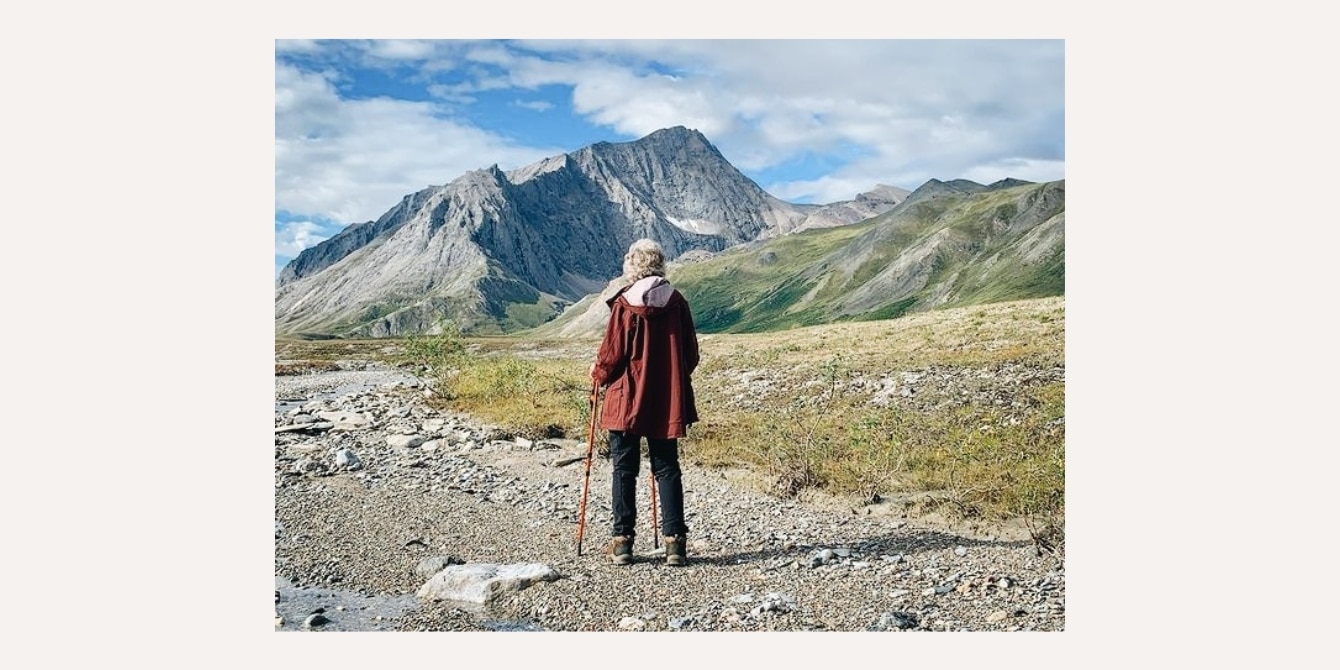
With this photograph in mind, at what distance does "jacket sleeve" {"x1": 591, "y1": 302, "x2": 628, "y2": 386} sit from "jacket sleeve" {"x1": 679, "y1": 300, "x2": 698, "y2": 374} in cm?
53

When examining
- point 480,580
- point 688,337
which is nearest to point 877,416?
point 688,337

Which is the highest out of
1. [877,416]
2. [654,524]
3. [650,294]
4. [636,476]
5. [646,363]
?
[650,294]

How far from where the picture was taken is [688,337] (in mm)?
7871

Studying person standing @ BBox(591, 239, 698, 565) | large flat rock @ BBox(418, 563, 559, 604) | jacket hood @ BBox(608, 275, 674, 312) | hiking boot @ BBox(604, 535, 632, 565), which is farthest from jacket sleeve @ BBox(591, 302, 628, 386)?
large flat rock @ BBox(418, 563, 559, 604)

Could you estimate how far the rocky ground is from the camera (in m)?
7.08

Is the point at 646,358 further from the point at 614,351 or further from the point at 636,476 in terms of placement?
the point at 636,476

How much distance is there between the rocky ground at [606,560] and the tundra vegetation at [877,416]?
19.9 inches

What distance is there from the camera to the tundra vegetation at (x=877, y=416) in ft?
34.2

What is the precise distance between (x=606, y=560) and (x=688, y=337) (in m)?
2.35

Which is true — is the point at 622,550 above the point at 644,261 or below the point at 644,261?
below
